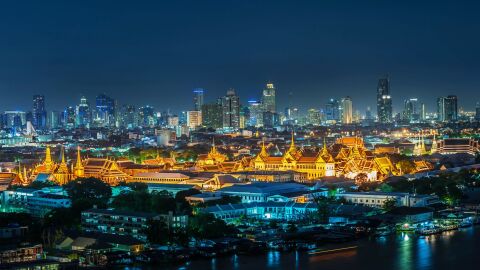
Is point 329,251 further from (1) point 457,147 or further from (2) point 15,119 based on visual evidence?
(2) point 15,119

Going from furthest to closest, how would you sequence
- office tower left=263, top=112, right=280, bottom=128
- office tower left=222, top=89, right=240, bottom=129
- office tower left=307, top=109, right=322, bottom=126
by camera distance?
office tower left=307, top=109, right=322, bottom=126 < office tower left=263, top=112, right=280, bottom=128 < office tower left=222, top=89, right=240, bottom=129

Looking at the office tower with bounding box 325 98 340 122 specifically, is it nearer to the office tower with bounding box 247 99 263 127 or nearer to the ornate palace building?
the office tower with bounding box 247 99 263 127

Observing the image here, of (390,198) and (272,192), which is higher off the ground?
(272,192)

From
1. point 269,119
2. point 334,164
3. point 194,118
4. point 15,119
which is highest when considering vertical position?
point 15,119

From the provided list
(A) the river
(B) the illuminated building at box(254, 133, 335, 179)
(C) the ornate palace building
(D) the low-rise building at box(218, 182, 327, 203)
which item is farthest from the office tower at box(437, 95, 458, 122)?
(A) the river

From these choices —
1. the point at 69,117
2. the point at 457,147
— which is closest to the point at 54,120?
the point at 69,117
